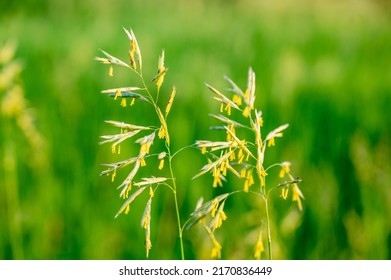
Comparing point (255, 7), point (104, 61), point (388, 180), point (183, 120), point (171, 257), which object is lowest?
point (171, 257)

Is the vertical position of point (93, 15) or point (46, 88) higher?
point (93, 15)

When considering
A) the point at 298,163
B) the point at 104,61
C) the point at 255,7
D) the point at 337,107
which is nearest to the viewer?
the point at 104,61

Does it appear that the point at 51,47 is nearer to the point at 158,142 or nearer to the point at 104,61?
the point at 158,142

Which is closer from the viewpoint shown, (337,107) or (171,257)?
(171,257)

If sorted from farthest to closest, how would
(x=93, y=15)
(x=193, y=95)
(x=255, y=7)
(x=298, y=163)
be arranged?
(x=255, y=7)
(x=93, y=15)
(x=193, y=95)
(x=298, y=163)

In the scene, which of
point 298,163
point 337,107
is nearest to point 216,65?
point 337,107

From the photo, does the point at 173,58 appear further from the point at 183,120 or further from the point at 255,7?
the point at 255,7

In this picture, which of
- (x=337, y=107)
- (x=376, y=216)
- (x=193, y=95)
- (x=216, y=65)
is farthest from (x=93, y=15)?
(x=376, y=216)
